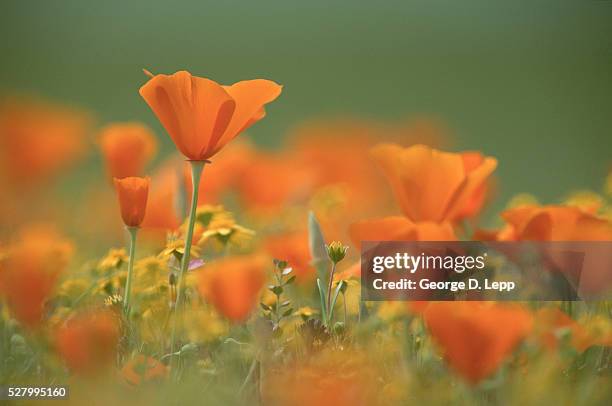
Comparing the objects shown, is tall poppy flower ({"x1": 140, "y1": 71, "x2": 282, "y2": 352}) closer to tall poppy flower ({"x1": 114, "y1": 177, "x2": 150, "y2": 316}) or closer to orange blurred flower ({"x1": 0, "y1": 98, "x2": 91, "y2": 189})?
tall poppy flower ({"x1": 114, "y1": 177, "x2": 150, "y2": 316})

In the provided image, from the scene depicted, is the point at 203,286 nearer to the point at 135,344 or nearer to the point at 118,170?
the point at 135,344

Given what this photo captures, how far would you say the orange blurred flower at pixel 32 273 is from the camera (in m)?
0.72

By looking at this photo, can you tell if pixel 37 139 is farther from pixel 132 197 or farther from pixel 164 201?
pixel 132 197

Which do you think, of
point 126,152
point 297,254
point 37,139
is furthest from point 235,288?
point 37,139

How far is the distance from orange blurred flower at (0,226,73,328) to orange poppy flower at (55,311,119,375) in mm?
42

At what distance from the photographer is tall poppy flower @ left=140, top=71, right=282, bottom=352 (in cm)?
69

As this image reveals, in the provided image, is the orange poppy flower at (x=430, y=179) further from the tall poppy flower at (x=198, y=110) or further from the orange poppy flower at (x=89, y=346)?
the orange poppy flower at (x=89, y=346)

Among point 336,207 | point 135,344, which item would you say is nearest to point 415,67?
point 336,207

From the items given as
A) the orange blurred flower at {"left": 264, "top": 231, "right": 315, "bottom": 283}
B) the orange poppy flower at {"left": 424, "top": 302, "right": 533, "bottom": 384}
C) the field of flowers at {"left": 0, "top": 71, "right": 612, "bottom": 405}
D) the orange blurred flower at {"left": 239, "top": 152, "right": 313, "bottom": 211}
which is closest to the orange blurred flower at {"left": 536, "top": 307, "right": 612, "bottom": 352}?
the field of flowers at {"left": 0, "top": 71, "right": 612, "bottom": 405}

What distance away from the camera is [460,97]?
1.11 m

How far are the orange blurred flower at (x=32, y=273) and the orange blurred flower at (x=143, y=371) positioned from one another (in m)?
0.10

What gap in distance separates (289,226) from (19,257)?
28 cm

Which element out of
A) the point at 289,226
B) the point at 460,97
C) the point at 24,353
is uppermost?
the point at 460,97

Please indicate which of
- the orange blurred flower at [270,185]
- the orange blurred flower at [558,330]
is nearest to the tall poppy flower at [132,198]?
the orange blurred flower at [270,185]
